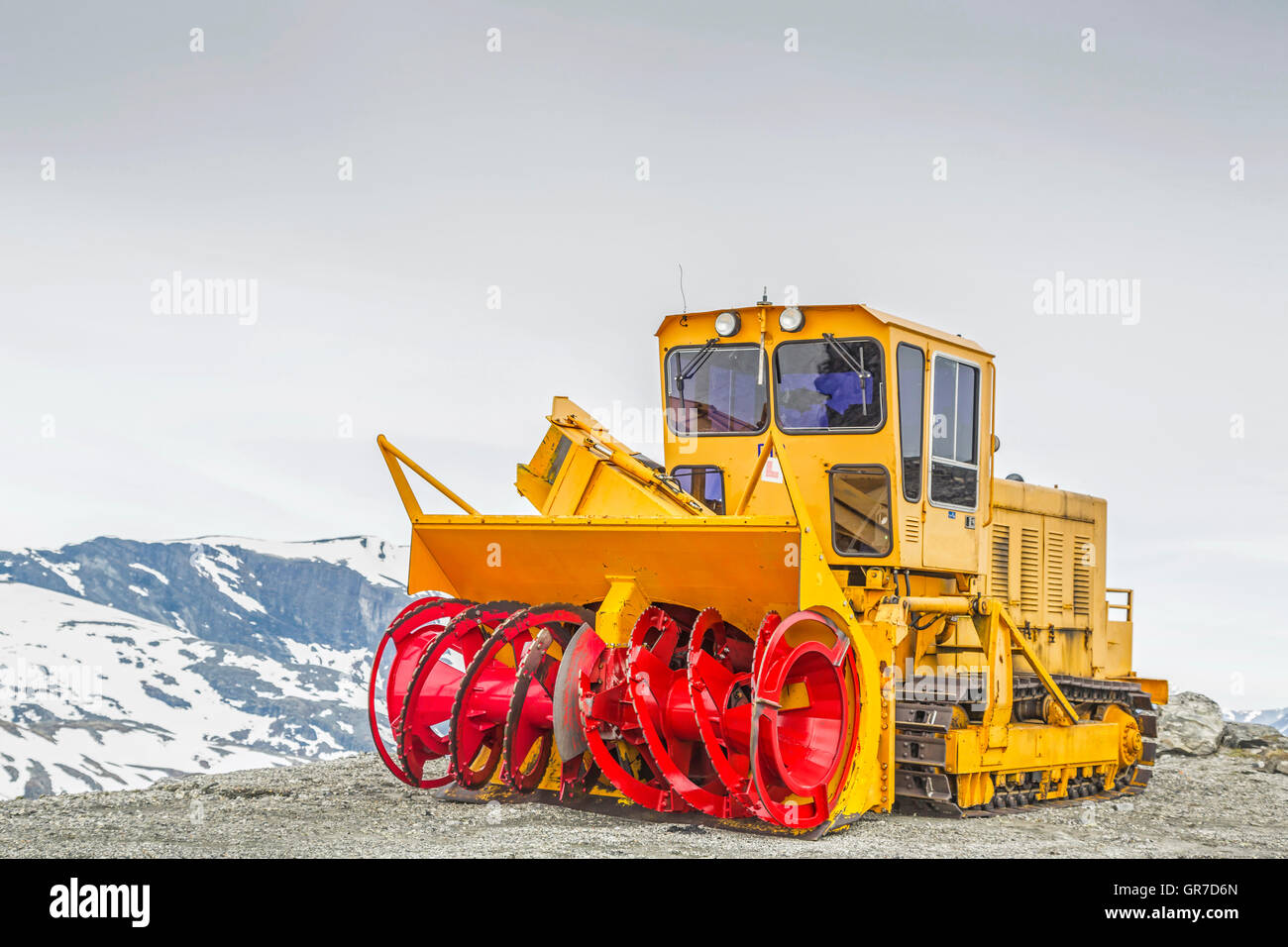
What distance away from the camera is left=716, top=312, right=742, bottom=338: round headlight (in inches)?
428

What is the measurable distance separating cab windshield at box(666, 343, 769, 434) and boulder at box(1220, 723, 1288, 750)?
1299 cm

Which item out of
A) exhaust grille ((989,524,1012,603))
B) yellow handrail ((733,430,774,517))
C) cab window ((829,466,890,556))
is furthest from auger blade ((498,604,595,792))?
exhaust grille ((989,524,1012,603))

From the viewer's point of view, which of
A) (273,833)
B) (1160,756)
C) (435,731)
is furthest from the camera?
(1160,756)

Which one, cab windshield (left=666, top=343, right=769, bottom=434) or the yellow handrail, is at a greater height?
cab windshield (left=666, top=343, right=769, bottom=434)

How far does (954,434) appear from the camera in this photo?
36.4 feet

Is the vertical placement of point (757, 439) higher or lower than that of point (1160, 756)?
higher

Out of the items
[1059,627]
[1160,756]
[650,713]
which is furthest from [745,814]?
[1160,756]

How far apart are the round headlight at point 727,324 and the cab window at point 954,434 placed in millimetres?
1766

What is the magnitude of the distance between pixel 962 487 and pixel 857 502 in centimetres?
128

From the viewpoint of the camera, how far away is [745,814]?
29.3ft

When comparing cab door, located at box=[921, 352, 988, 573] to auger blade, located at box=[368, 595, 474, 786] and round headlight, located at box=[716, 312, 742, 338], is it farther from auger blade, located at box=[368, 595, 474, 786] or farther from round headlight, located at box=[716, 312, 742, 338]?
auger blade, located at box=[368, 595, 474, 786]

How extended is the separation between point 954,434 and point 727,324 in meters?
2.26

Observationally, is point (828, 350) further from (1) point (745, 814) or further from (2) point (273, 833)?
(2) point (273, 833)

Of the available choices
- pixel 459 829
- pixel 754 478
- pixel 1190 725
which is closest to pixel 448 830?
pixel 459 829
